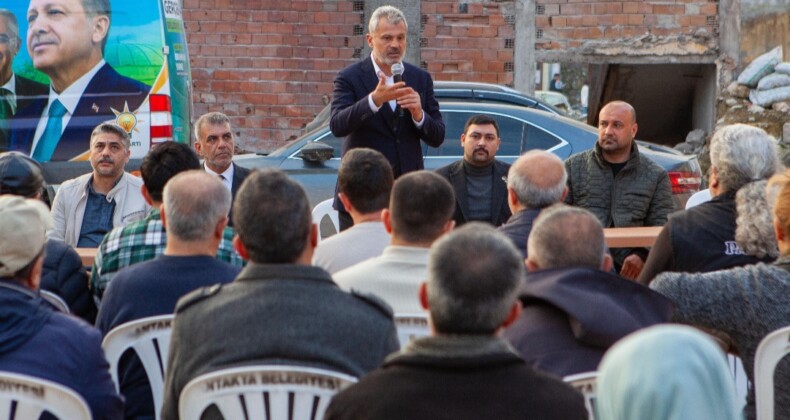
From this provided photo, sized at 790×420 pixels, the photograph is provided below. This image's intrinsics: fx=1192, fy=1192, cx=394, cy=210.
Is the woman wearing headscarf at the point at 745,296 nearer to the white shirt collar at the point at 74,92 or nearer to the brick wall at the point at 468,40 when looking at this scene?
the white shirt collar at the point at 74,92

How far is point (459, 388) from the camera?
2494mm

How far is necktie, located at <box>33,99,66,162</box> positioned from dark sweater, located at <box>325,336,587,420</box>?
604 cm

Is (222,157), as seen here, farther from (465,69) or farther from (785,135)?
(785,135)

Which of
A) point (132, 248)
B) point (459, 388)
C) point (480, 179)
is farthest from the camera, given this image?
point (480, 179)

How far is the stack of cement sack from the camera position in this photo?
12.7 metres

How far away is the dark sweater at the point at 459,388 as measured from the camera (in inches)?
98.0

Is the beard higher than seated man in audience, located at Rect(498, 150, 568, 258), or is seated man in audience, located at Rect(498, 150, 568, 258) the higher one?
the beard

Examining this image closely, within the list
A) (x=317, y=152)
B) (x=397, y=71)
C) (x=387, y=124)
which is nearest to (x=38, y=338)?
(x=397, y=71)

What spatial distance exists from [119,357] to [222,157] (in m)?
3.06

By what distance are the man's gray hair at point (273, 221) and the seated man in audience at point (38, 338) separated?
1.67 ft

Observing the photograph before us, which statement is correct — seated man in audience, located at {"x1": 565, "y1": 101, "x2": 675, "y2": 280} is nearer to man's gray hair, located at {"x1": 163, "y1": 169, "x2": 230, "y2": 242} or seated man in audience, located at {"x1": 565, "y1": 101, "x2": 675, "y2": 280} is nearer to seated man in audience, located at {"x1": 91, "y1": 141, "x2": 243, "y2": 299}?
seated man in audience, located at {"x1": 91, "y1": 141, "x2": 243, "y2": 299}

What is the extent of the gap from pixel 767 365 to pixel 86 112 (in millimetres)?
5718

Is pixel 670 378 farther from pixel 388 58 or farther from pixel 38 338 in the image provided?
pixel 388 58

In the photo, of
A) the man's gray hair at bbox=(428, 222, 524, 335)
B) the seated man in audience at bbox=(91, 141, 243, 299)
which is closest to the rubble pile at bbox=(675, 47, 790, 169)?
the seated man in audience at bbox=(91, 141, 243, 299)
